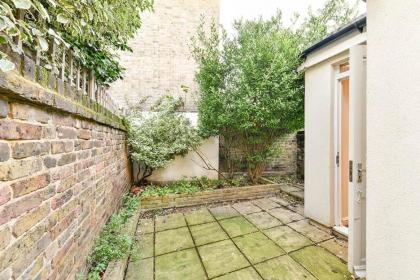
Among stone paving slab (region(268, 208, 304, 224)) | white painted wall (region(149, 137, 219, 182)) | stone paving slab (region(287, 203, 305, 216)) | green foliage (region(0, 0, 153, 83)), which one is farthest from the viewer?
white painted wall (region(149, 137, 219, 182))

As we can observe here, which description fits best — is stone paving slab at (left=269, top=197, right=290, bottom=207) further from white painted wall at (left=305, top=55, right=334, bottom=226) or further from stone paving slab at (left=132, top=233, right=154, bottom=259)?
stone paving slab at (left=132, top=233, right=154, bottom=259)

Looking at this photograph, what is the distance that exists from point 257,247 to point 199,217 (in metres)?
1.53

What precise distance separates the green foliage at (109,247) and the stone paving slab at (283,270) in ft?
5.98

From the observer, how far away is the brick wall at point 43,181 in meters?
1.03

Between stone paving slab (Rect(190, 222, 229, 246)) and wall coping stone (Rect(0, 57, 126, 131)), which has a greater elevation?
wall coping stone (Rect(0, 57, 126, 131))

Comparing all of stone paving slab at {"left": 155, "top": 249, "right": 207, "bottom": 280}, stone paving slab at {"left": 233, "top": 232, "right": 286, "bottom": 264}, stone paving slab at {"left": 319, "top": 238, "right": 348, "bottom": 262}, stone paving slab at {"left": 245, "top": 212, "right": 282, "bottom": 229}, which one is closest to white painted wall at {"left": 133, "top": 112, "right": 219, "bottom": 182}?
stone paving slab at {"left": 245, "top": 212, "right": 282, "bottom": 229}

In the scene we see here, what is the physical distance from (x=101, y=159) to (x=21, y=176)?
1846 mm

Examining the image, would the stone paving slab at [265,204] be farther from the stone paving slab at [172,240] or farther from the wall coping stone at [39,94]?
the wall coping stone at [39,94]

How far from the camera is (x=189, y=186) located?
5.62 meters

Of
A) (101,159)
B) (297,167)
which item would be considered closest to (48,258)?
(101,159)

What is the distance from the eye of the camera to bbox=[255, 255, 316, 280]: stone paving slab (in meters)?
2.37

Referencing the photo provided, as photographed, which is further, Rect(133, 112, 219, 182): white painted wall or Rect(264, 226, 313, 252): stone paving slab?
Rect(133, 112, 219, 182): white painted wall

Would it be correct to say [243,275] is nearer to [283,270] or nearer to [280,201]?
[283,270]
